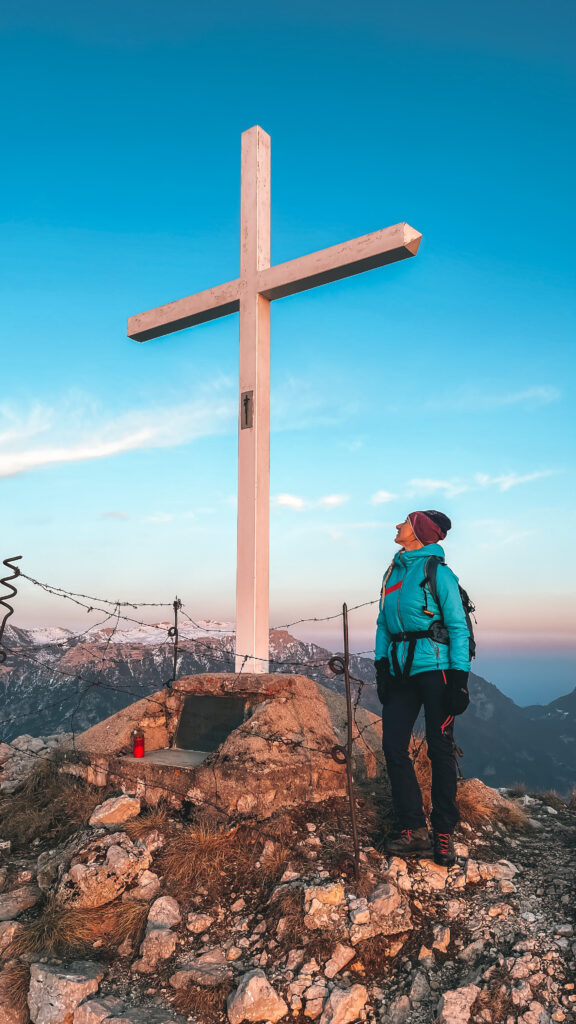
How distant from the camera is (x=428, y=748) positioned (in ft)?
15.9

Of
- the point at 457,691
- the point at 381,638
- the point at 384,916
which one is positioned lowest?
the point at 384,916

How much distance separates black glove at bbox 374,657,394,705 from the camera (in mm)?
4957

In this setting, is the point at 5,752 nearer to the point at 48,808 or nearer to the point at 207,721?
the point at 48,808

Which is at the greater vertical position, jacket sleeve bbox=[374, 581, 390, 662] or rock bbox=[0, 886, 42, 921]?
jacket sleeve bbox=[374, 581, 390, 662]

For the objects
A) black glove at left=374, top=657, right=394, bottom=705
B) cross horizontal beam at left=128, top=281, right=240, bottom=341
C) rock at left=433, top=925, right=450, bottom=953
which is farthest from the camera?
cross horizontal beam at left=128, top=281, right=240, bottom=341

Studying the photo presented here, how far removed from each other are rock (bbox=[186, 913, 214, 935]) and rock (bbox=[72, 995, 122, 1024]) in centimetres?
64

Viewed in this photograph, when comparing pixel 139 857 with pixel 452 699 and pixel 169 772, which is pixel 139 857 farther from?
pixel 452 699

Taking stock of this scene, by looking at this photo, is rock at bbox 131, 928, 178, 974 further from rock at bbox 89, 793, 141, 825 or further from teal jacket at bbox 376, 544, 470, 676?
teal jacket at bbox 376, 544, 470, 676

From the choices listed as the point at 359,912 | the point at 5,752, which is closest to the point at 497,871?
the point at 359,912

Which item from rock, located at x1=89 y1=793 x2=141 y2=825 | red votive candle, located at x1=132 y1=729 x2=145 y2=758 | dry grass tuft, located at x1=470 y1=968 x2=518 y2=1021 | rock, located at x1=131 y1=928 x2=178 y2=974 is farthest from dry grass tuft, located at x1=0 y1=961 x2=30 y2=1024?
dry grass tuft, located at x1=470 y1=968 x2=518 y2=1021

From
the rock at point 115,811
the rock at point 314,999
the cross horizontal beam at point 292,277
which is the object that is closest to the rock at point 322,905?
the rock at point 314,999

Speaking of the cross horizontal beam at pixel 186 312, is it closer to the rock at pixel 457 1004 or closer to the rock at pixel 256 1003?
the rock at pixel 256 1003

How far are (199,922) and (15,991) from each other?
1.11 m

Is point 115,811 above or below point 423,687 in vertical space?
below
